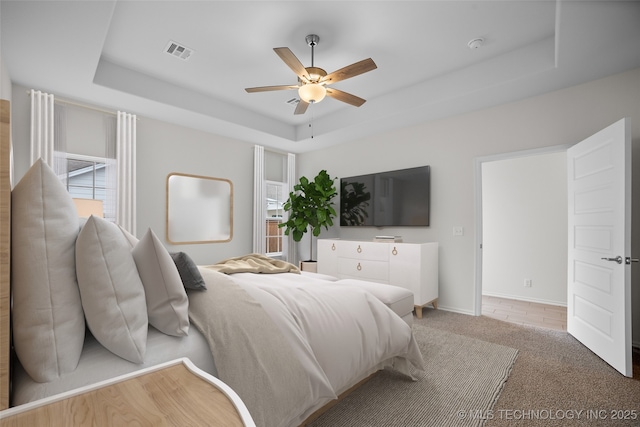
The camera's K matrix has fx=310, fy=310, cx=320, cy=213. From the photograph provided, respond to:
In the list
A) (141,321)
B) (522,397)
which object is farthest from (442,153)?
(141,321)

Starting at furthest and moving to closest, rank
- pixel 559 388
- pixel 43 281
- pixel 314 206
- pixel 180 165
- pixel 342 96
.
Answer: pixel 314 206
pixel 180 165
pixel 342 96
pixel 559 388
pixel 43 281

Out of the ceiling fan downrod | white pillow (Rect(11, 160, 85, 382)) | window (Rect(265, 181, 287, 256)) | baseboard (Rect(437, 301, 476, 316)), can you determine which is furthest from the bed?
window (Rect(265, 181, 287, 256))

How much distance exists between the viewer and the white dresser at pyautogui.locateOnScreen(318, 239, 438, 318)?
12.4ft

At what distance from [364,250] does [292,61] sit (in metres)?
2.70

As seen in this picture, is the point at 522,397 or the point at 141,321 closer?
the point at 141,321

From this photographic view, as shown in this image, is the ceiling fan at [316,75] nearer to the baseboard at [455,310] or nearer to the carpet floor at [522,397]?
the carpet floor at [522,397]

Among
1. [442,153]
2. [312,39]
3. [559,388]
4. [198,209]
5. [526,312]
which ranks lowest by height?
[526,312]

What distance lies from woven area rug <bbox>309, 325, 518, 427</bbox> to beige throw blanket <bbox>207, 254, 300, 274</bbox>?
1.11 meters

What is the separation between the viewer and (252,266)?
2629 millimetres

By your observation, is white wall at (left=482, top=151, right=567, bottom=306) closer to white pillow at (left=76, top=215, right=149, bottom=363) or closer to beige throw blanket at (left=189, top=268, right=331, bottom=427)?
beige throw blanket at (left=189, top=268, right=331, bottom=427)

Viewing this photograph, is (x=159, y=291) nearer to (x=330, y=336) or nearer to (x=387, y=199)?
(x=330, y=336)

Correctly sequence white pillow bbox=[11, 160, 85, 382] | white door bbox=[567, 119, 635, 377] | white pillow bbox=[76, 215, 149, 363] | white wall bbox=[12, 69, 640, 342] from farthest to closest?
white wall bbox=[12, 69, 640, 342], white door bbox=[567, 119, 635, 377], white pillow bbox=[76, 215, 149, 363], white pillow bbox=[11, 160, 85, 382]

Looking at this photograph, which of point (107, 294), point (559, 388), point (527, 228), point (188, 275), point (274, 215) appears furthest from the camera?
point (274, 215)

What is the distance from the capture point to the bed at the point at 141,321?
3.11 ft
